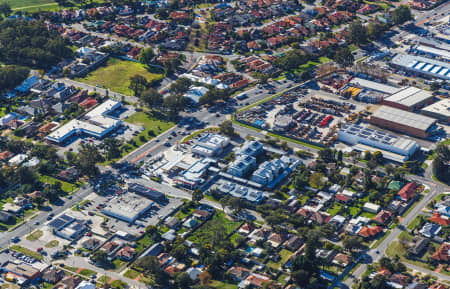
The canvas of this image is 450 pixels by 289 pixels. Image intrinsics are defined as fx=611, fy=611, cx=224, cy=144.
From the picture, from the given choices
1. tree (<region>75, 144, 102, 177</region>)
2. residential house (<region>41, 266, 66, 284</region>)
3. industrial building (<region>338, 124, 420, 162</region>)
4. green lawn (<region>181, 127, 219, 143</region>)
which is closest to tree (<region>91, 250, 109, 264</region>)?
residential house (<region>41, 266, 66, 284</region>)

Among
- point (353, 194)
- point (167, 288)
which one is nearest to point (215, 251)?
point (167, 288)

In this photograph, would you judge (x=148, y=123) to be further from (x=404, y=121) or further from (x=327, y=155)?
(x=404, y=121)

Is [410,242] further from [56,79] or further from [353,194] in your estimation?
[56,79]

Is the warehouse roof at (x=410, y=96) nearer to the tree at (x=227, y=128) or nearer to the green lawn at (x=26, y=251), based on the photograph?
A: the tree at (x=227, y=128)

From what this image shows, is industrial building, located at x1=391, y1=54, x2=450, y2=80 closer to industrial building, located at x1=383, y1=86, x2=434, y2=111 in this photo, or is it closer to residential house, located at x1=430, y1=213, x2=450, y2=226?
industrial building, located at x1=383, y1=86, x2=434, y2=111

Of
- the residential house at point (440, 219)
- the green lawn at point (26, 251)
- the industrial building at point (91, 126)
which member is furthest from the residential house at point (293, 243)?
the industrial building at point (91, 126)

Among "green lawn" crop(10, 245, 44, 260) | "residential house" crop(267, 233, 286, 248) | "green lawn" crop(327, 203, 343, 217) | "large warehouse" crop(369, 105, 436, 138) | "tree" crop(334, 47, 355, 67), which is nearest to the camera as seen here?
"green lawn" crop(10, 245, 44, 260)

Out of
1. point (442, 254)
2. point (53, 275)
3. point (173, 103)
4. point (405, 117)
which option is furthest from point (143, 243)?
point (405, 117)
